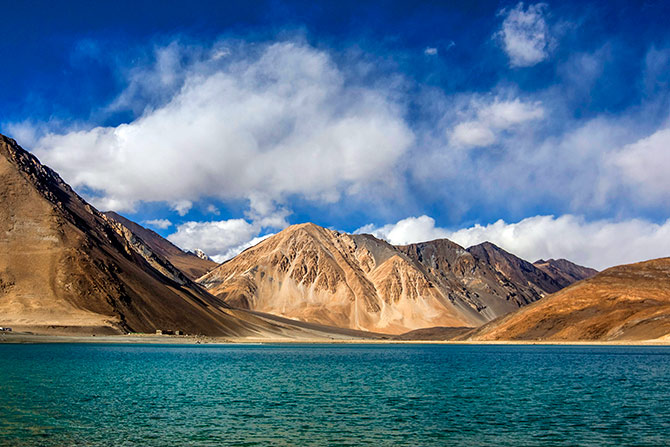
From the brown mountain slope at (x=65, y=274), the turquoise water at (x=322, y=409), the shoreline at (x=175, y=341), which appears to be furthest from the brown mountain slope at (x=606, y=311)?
the turquoise water at (x=322, y=409)

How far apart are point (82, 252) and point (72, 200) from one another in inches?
1950

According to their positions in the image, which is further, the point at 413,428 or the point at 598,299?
the point at 598,299

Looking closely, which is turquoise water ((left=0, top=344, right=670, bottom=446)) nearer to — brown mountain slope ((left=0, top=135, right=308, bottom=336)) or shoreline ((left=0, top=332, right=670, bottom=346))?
shoreline ((left=0, top=332, right=670, bottom=346))

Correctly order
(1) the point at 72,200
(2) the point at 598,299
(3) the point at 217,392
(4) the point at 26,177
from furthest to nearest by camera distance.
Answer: (1) the point at 72,200
(2) the point at 598,299
(4) the point at 26,177
(3) the point at 217,392

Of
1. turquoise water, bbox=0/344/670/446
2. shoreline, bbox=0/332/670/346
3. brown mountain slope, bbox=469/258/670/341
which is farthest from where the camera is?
brown mountain slope, bbox=469/258/670/341

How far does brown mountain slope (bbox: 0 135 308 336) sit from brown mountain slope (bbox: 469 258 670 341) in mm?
93933

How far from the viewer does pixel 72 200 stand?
614 feet

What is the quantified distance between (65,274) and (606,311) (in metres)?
143

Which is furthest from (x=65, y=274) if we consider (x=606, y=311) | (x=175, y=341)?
(x=606, y=311)

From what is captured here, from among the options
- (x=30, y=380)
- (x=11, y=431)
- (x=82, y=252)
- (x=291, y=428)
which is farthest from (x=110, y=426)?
(x=82, y=252)

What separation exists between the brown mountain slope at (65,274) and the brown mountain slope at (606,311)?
308 ft

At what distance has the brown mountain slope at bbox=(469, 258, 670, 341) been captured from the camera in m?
149

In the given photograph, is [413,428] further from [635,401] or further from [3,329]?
[3,329]

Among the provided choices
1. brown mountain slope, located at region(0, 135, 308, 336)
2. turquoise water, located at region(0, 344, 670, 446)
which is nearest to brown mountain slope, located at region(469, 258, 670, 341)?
brown mountain slope, located at region(0, 135, 308, 336)
